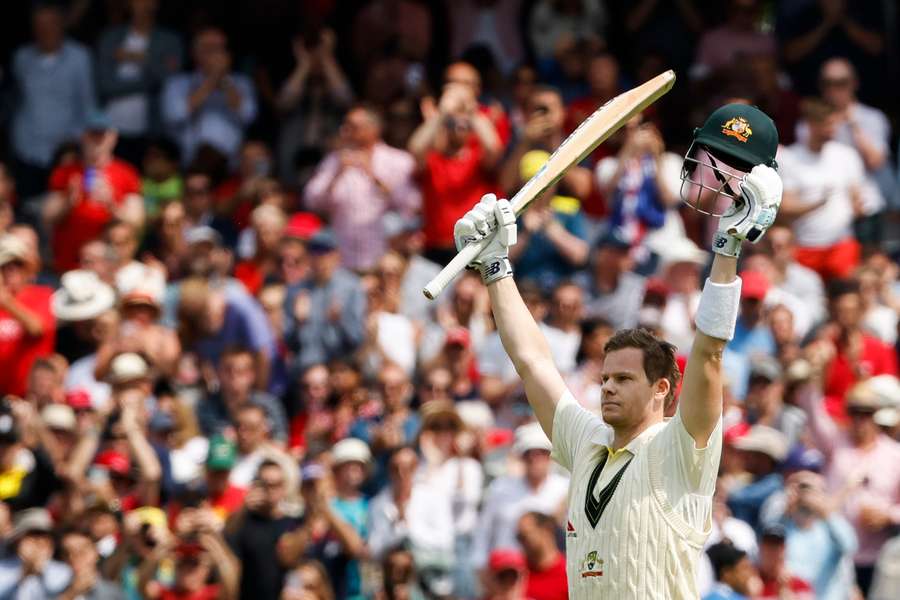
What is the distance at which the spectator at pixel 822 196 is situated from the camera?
14.6m

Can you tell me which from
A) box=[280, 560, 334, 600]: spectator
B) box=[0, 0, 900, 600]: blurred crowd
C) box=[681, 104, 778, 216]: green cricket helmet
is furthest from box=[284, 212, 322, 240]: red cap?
box=[681, 104, 778, 216]: green cricket helmet

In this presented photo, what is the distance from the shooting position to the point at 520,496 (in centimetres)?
1173

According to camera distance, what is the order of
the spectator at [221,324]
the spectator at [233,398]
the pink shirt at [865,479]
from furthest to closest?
the spectator at [221,324] → the spectator at [233,398] → the pink shirt at [865,479]

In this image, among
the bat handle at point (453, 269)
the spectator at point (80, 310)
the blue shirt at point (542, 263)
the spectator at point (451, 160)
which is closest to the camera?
the bat handle at point (453, 269)

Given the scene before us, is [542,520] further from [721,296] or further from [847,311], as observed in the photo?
[721,296]

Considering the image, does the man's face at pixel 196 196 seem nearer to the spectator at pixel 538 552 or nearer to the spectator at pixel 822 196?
the spectator at pixel 822 196

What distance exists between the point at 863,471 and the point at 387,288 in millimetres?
3649

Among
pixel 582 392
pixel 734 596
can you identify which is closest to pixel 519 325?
pixel 734 596

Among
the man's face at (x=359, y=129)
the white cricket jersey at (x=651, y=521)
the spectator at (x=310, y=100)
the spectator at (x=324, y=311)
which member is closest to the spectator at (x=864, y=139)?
the man's face at (x=359, y=129)

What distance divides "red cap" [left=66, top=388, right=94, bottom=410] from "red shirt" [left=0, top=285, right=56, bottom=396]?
0.79m

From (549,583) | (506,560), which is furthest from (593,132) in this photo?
(549,583)

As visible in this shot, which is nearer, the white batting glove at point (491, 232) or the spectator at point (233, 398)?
the white batting glove at point (491, 232)

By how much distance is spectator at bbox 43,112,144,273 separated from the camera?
15.1 m

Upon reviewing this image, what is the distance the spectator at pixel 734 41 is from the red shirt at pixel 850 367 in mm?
3474
